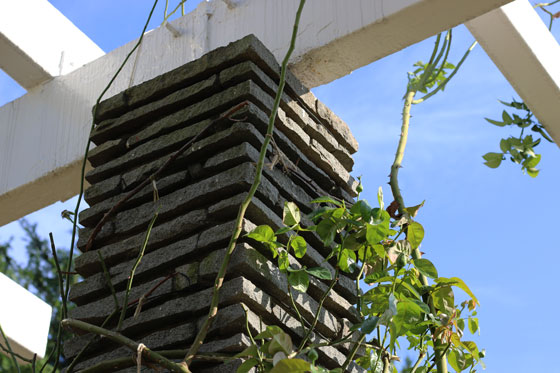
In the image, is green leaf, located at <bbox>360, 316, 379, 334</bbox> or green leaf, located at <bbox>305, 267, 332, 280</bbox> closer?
green leaf, located at <bbox>360, 316, 379, 334</bbox>

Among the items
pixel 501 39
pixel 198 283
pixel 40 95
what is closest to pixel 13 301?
pixel 40 95

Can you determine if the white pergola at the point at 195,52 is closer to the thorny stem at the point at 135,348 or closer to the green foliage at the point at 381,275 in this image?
the green foliage at the point at 381,275

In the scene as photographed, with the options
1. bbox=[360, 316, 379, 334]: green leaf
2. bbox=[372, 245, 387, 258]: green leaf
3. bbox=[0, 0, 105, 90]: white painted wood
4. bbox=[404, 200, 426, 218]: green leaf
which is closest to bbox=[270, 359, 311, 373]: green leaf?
bbox=[360, 316, 379, 334]: green leaf

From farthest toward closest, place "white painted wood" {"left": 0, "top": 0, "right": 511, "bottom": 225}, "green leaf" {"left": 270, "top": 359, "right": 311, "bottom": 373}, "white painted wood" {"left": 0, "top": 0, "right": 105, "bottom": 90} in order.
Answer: "white painted wood" {"left": 0, "top": 0, "right": 105, "bottom": 90}
"white painted wood" {"left": 0, "top": 0, "right": 511, "bottom": 225}
"green leaf" {"left": 270, "top": 359, "right": 311, "bottom": 373}

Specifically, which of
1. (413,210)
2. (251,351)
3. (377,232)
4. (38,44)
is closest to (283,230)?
(377,232)

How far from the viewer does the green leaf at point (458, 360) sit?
7.91 ft

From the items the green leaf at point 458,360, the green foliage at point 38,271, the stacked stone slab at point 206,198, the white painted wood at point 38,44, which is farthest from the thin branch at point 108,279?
the green foliage at point 38,271

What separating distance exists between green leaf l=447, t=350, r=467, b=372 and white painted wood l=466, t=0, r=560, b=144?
96cm

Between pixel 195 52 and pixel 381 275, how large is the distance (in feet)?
3.41

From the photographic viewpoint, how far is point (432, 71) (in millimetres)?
3119

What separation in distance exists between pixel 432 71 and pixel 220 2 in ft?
2.64

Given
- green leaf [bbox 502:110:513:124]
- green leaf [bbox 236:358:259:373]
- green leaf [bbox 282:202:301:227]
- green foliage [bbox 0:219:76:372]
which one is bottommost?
green leaf [bbox 236:358:259:373]

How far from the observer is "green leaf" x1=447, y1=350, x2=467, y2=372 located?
2410 mm

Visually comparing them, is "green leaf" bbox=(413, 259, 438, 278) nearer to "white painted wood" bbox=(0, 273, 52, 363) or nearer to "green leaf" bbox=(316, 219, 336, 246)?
"green leaf" bbox=(316, 219, 336, 246)
